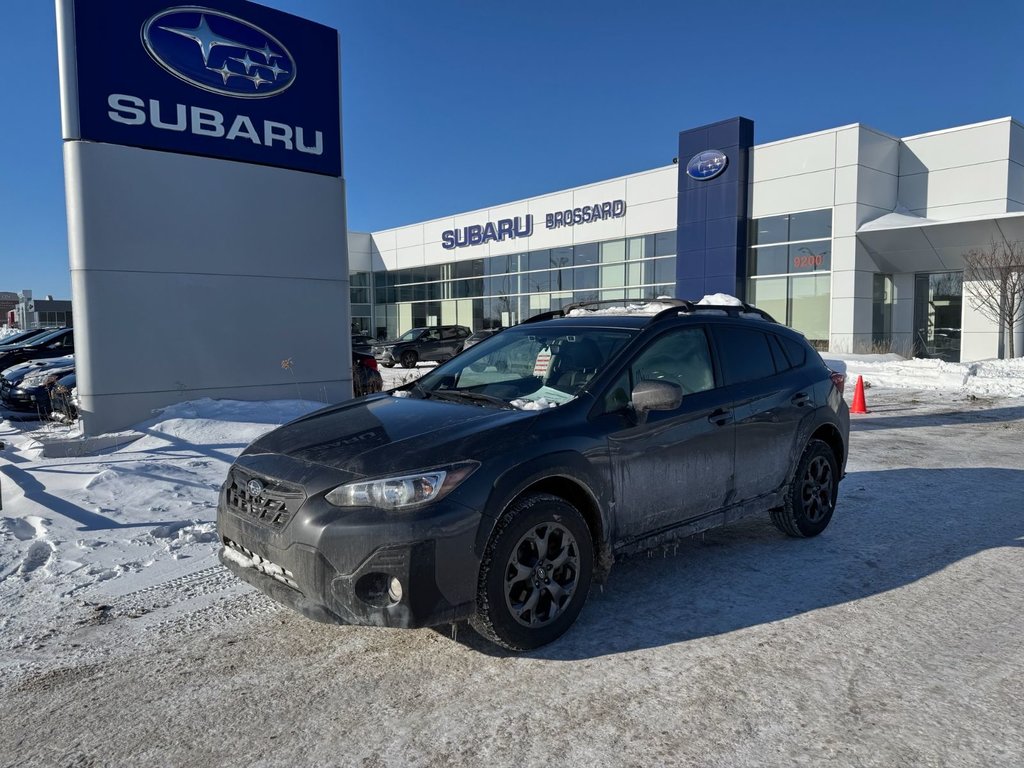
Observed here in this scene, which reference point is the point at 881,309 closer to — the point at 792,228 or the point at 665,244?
the point at 792,228

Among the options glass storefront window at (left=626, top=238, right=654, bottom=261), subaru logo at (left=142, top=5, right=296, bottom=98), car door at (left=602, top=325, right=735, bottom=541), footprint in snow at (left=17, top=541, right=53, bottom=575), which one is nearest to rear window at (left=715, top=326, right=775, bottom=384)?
car door at (left=602, top=325, right=735, bottom=541)

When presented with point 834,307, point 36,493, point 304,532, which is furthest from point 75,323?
point 834,307

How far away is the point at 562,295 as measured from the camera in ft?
110

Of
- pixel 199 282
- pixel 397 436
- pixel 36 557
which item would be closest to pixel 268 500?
pixel 397 436

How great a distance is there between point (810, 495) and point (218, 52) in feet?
30.7

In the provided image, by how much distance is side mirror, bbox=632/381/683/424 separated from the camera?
156 inches

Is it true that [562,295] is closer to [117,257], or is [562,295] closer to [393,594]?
[117,257]

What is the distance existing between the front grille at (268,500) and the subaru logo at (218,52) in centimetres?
799

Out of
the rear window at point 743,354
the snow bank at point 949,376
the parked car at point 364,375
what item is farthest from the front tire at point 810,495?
the snow bank at point 949,376

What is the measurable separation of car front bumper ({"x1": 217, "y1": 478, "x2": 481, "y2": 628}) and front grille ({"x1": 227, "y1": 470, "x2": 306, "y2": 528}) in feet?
0.30

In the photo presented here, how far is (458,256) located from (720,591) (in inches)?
1381

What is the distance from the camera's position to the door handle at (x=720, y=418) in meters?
4.55

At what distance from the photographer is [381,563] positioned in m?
3.17

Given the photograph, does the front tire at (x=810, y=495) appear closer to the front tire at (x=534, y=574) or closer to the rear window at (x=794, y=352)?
the rear window at (x=794, y=352)
